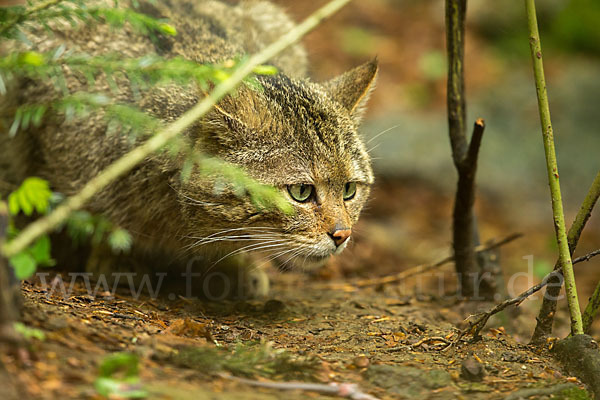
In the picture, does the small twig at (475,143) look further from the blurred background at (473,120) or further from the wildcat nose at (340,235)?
the blurred background at (473,120)

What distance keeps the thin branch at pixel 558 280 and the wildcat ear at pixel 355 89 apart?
1460 millimetres

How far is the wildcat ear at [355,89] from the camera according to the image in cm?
377

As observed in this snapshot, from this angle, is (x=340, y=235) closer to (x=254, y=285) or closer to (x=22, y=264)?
(x=254, y=285)

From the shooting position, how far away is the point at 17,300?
2086 millimetres

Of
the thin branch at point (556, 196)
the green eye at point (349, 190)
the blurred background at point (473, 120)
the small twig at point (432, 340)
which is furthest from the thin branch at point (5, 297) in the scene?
the blurred background at point (473, 120)

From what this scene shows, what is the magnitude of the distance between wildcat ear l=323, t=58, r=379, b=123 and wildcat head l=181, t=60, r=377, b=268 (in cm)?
32

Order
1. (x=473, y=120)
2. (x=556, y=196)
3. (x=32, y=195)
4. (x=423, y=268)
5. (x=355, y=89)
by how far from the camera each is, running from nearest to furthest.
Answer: (x=32, y=195) → (x=556, y=196) → (x=355, y=89) → (x=423, y=268) → (x=473, y=120)

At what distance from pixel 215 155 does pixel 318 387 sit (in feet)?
5.27

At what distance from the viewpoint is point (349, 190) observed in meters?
3.62

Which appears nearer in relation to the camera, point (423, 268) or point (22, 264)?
point (22, 264)

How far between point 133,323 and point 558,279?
77.6 inches

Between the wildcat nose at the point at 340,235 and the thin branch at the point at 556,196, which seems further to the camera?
the wildcat nose at the point at 340,235

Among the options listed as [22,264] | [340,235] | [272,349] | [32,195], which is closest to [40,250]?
[22,264]

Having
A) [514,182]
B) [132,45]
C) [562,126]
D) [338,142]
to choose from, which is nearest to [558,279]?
[338,142]
